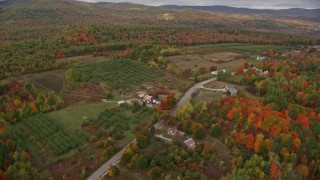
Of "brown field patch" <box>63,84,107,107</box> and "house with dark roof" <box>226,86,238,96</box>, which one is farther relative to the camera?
"house with dark roof" <box>226,86,238,96</box>

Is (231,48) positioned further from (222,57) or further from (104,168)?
(104,168)

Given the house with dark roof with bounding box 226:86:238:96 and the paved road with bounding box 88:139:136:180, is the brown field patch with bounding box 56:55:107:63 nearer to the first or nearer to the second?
the house with dark roof with bounding box 226:86:238:96

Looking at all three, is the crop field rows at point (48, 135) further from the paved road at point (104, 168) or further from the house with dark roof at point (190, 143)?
the house with dark roof at point (190, 143)

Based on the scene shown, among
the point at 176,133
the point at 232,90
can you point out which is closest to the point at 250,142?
the point at 176,133

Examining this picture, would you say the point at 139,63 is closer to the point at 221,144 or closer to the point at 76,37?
the point at 76,37

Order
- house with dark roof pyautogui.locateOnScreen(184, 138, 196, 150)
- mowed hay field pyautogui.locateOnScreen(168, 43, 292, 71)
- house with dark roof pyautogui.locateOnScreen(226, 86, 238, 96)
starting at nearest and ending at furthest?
house with dark roof pyautogui.locateOnScreen(184, 138, 196, 150) < house with dark roof pyautogui.locateOnScreen(226, 86, 238, 96) < mowed hay field pyautogui.locateOnScreen(168, 43, 292, 71)

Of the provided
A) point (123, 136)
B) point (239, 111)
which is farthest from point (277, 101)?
point (123, 136)

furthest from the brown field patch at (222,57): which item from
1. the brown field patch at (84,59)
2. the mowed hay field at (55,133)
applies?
the mowed hay field at (55,133)

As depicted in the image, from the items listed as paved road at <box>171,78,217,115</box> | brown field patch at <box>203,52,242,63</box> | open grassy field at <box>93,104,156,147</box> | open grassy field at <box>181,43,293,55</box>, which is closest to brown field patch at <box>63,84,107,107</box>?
open grassy field at <box>93,104,156,147</box>

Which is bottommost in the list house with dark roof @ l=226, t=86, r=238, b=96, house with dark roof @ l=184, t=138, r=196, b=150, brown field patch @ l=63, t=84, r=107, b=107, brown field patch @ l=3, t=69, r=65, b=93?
brown field patch @ l=63, t=84, r=107, b=107
